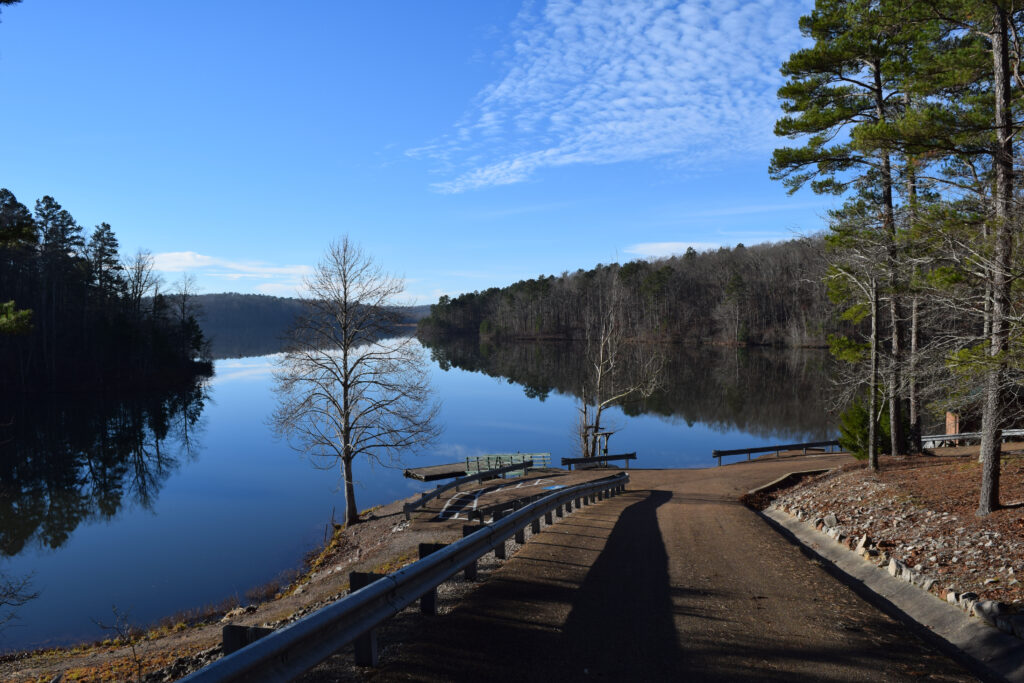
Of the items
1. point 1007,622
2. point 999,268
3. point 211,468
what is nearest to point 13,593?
point 211,468

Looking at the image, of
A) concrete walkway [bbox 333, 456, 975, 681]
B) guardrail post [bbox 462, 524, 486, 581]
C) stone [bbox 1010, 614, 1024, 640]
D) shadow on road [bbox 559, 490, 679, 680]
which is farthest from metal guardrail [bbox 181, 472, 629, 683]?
stone [bbox 1010, 614, 1024, 640]

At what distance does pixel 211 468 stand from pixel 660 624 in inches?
1364

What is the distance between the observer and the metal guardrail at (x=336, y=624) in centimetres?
293

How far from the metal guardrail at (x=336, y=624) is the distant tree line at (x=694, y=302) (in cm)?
7449

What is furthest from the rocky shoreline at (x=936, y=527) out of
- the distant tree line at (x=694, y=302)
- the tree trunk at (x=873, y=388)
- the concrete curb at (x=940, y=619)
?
the distant tree line at (x=694, y=302)

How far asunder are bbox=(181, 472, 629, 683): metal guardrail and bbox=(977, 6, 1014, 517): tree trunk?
9.00 meters

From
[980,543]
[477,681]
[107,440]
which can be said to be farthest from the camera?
[107,440]

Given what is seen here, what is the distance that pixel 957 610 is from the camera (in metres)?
7.11

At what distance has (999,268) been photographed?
31.8 ft

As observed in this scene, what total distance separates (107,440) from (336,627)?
46067 mm

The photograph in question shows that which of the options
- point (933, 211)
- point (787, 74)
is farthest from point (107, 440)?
point (933, 211)

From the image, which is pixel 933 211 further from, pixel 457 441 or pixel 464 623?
pixel 457 441

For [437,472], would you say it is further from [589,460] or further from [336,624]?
[336,624]

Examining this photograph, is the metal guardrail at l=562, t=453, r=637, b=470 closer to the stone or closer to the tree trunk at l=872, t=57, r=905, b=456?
the tree trunk at l=872, t=57, r=905, b=456
